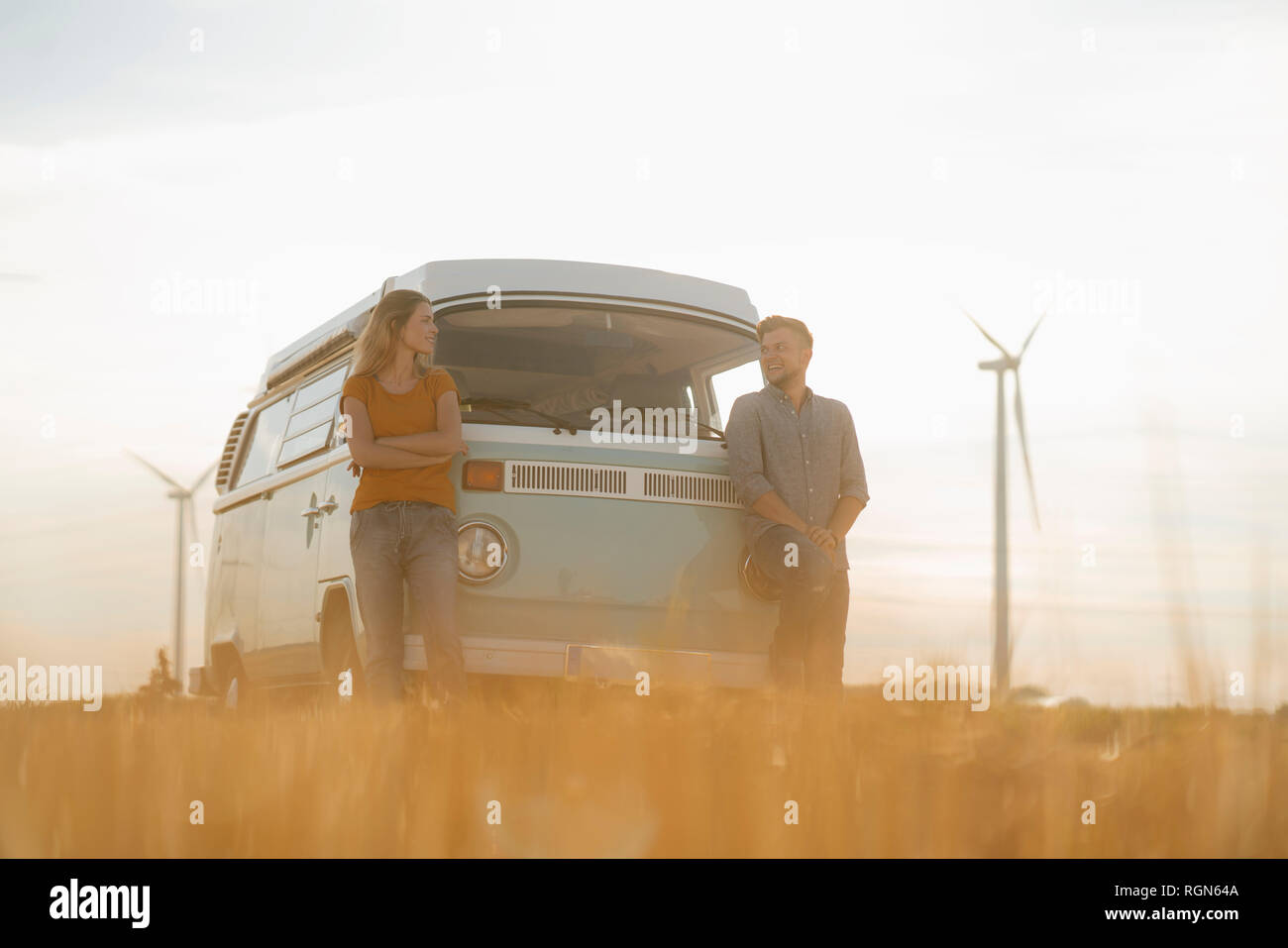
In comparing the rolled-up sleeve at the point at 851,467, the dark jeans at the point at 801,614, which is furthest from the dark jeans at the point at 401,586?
the rolled-up sleeve at the point at 851,467

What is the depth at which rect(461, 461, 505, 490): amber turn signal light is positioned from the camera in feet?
20.6

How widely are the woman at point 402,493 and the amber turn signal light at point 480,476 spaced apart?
0.09 m

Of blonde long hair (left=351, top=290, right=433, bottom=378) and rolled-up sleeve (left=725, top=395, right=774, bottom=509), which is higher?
blonde long hair (left=351, top=290, right=433, bottom=378)

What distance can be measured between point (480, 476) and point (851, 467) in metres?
1.92

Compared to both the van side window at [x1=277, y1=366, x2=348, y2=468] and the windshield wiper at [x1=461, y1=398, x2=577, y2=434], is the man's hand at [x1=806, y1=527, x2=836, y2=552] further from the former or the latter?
the van side window at [x1=277, y1=366, x2=348, y2=468]

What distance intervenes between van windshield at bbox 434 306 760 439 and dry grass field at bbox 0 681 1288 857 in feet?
6.72

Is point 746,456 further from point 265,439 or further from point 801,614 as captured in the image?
point 265,439

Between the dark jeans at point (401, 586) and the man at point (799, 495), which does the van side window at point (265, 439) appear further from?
the man at point (799, 495)

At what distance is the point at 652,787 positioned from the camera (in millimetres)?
4219

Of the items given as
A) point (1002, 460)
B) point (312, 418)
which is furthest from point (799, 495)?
point (1002, 460)

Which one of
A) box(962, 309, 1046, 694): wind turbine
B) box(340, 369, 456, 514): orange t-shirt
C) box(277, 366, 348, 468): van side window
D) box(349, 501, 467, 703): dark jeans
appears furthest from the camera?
box(962, 309, 1046, 694): wind turbine

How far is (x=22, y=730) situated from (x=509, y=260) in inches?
117

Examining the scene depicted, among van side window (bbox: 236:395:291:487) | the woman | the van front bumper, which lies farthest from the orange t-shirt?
Answer: van side window (bbox: 236:395:291:487)
